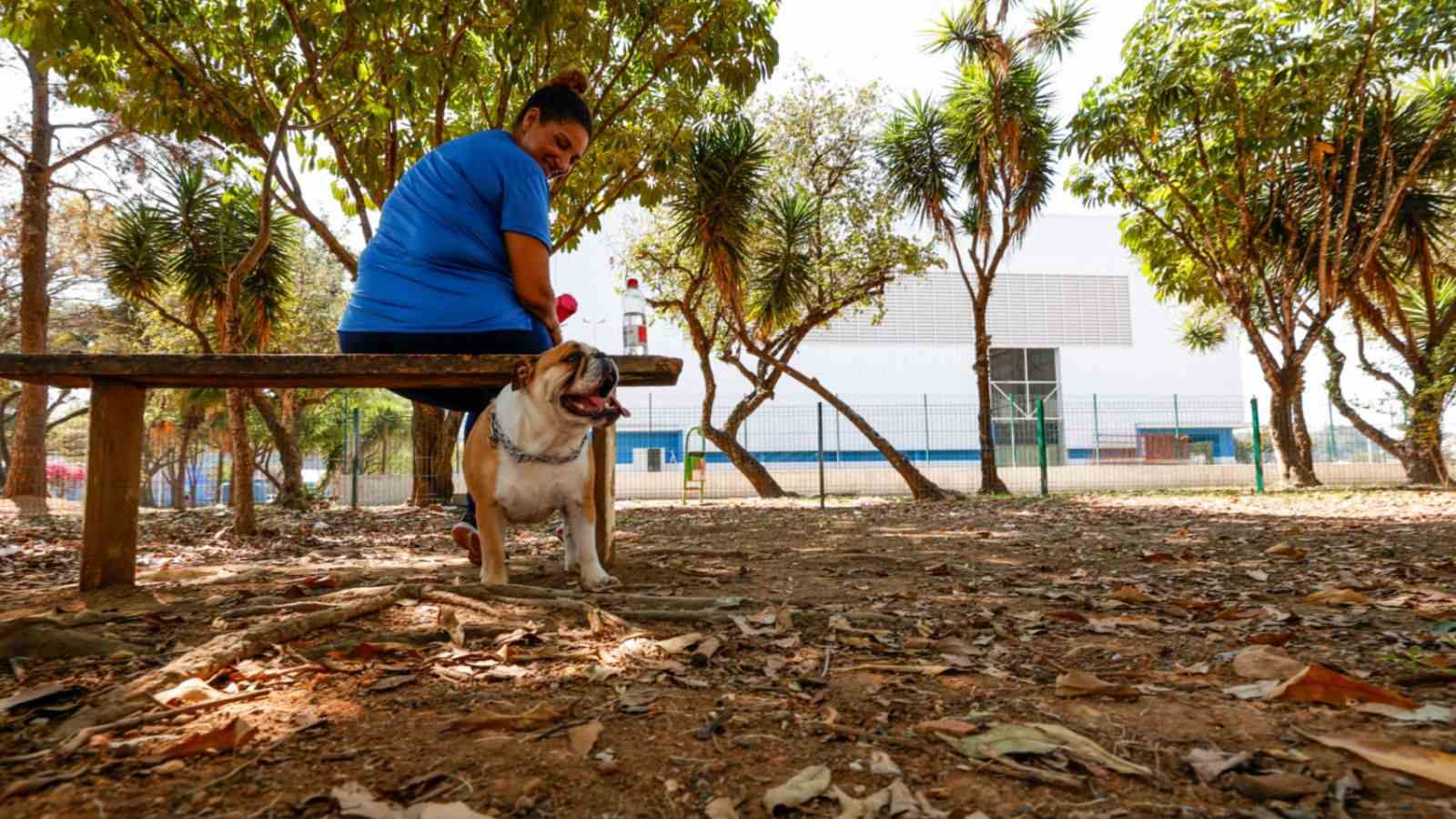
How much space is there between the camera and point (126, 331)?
18.0m

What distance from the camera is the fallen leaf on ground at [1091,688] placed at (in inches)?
63.5

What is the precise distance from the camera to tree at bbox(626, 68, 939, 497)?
12281 mm

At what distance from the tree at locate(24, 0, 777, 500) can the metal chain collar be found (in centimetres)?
329

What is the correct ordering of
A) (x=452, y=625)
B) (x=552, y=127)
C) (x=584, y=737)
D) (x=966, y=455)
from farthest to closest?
(x=966, y=455), (x=552, y=127), (x=452, y=625), (x=584, y=737)

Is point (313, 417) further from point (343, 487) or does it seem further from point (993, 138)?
point (993, 138)

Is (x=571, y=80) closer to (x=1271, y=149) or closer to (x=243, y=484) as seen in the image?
(x=243, y=484)

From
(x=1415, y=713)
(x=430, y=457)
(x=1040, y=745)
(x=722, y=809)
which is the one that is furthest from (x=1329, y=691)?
(x=430, y=457)

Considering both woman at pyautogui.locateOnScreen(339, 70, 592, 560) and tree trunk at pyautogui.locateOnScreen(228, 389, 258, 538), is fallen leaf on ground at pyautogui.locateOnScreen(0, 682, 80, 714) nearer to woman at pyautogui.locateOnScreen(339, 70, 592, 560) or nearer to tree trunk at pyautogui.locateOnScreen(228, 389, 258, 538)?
woman at pyautogui.locateOnScreen(339, 70, 592, 560)

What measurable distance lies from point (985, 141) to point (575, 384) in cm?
971

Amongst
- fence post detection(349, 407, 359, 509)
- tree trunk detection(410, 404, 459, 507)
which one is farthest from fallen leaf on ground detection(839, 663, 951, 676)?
fence post detection(349, 407, 359, 509)

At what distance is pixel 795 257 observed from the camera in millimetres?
12203

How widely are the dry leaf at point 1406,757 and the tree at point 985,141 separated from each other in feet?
33.1

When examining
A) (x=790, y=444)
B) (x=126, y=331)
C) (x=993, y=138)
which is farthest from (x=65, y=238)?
(x=993, y=138)

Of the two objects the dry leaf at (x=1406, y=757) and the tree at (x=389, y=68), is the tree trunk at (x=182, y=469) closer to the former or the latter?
the tree at (x=389, y=68)
